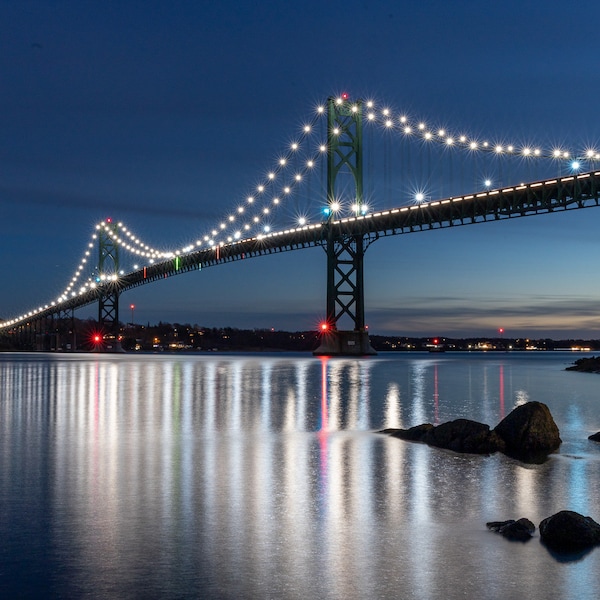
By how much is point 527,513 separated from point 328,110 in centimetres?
5710

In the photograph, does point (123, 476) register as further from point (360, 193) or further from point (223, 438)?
point (360, 193)

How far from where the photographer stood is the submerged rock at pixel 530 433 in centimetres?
1164

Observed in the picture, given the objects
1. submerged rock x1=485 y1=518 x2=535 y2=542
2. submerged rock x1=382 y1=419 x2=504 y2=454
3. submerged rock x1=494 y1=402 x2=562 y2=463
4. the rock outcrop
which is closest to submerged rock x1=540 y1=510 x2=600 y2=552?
submerged rock x1=485 y1=518 x2=535 y2=542

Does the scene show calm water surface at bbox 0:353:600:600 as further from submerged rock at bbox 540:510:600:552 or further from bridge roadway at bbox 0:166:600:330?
bridge roadway at bbox 0:166:600:330

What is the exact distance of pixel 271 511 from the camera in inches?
303

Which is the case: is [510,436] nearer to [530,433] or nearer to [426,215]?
[530,433]

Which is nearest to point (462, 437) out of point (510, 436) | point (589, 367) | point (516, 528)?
point (510, 436)

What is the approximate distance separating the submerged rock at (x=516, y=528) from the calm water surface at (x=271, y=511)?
0.14m

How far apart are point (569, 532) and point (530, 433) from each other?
5473 mm

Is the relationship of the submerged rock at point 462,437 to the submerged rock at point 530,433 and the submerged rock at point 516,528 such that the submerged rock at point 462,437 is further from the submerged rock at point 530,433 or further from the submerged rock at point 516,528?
the submerged rock at point 516,528

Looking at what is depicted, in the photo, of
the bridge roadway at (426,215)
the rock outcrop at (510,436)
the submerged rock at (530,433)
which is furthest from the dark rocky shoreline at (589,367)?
the rock outcrop at (510,436)

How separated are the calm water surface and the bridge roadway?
33.8m

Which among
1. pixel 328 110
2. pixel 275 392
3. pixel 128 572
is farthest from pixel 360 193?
pixel 128 572

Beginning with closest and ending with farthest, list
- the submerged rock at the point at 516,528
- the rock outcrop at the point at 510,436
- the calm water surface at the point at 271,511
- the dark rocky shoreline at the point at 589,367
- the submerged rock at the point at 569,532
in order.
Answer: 1. the calm water surface at the point at 271,511
2. the submerged rock at the point at 569,532
3. the submerged rock at the point at 516,528
4. the rock outcrop at the point at 510,436
5. the dark rocky shoreline at the point at 589,367
